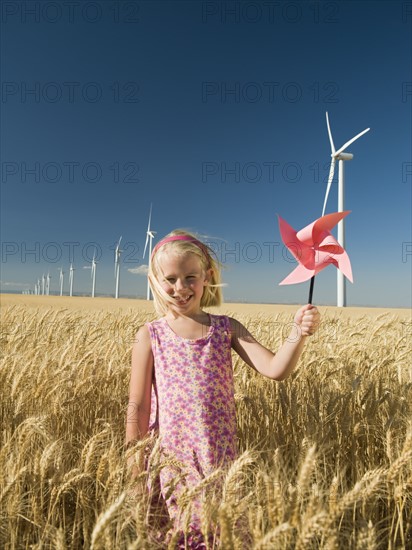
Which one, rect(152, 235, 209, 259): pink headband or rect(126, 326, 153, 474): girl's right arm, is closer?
rect(126, 326, 153, 474): girl's right arm

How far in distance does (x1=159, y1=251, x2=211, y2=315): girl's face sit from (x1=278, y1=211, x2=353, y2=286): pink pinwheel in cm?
55

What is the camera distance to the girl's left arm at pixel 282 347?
91.7 inches

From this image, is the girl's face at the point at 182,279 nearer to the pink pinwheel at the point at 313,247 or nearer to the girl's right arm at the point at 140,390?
the girl's right arm at the point at 140,390

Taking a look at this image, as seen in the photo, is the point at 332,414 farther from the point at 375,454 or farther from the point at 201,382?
the point at 201,382

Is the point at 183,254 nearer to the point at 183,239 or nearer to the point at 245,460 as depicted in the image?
the point at 183,239

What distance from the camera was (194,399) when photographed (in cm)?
242

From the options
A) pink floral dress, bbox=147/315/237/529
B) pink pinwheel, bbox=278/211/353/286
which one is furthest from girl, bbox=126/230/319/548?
pink pinwheel, bbox=278/211/353/286

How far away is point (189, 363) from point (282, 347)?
0.51 m

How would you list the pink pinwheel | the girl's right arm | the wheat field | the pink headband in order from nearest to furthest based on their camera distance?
1. the wheat field
2. the pink pinwheel
3. the girl's right arm
4. the pink headband

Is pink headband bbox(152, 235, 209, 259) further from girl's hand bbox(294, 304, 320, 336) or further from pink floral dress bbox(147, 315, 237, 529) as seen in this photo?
girl's hand bbox(294, 304, 320, 336)

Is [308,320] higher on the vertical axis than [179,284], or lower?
lower

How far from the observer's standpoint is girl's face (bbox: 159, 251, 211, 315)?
8.54 feet

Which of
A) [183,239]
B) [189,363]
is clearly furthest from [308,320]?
[183,239]

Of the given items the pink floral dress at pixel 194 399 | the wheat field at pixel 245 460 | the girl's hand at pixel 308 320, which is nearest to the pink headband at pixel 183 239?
the pink floral dress at pixel 194 399
